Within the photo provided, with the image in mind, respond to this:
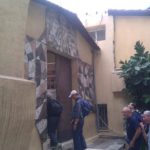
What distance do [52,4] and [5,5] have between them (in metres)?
3.83

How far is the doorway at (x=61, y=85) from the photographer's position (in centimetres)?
953

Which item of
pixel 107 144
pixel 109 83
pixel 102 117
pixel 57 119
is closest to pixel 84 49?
pixel 109 83

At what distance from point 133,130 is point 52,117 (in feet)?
7.74

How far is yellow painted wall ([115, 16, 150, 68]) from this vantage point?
12305 mm

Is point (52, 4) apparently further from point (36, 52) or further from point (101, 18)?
point (101, 18)

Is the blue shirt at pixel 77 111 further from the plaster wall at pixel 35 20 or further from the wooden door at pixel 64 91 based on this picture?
the plaster wall at pixel 35 20

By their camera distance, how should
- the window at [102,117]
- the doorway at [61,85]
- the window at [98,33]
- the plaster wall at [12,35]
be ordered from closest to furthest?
1. the plaster wall at [12,35]
2. the doorway at [61,85]
3. the window at [102,117]
4. the window at [98,33]

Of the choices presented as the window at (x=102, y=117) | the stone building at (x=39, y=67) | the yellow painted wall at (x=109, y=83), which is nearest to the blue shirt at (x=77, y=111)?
the stone building at (x=39, y=67)

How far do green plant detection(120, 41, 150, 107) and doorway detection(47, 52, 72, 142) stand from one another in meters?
2.31

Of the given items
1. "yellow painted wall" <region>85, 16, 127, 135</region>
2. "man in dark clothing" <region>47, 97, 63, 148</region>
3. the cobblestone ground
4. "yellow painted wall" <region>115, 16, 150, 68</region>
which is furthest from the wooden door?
"yellow painted wall" <region>115, 16, 150, 68</region>

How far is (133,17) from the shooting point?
41.0ft

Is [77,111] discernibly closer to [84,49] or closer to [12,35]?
[12,35]

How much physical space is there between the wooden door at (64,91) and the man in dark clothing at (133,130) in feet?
10.9

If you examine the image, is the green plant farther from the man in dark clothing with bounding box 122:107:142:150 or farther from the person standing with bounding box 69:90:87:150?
the man in dark clothing with bounding box 122:107:142:150
